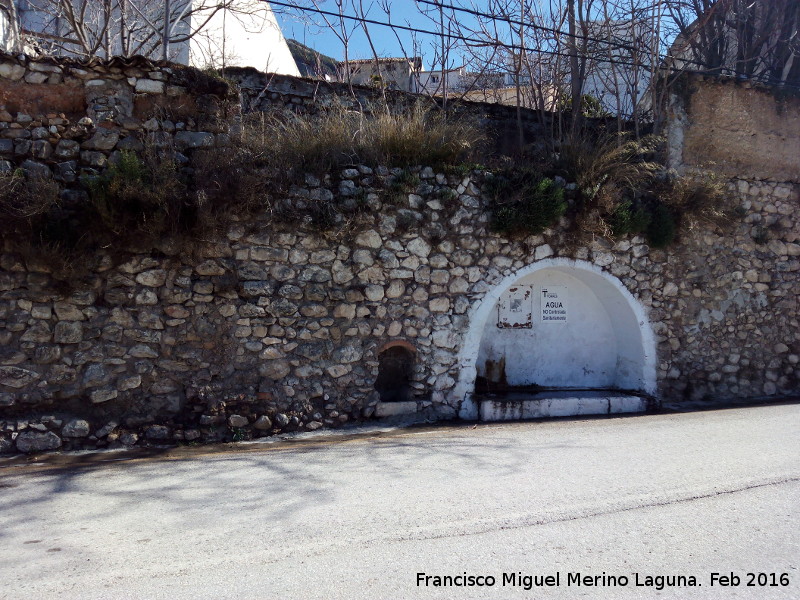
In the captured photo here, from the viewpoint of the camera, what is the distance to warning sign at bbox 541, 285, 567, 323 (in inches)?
360

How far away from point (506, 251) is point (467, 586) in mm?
5418

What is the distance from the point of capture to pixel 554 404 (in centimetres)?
824

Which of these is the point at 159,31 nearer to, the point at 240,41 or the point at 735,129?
the point at 240,41

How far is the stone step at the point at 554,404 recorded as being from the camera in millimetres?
7988

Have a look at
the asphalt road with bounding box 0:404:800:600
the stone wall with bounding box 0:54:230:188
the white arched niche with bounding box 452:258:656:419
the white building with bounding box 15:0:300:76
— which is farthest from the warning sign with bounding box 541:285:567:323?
the white building with bounding box 15:0:300:76

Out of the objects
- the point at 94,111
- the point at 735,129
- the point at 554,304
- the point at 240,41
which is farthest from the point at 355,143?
the point at 240,41

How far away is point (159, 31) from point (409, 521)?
9.70m

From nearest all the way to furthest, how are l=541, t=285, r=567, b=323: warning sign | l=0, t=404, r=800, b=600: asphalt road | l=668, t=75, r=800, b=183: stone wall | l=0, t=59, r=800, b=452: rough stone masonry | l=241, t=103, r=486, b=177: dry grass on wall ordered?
l=0, t=404, r=800, b=600: asphalt road, l=0, t=59, r=800, b=452: rough stone masonry, l=241, t=103, r=486, b=177: dry grass on wall, l=541, t=285, r=567, b=323: warning sign, l=668, t=75, r=800, b=183: stone wall

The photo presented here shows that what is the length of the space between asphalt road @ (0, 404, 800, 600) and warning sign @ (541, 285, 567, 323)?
293 cm

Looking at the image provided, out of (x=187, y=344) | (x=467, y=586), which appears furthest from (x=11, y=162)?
(x=467, y=586)

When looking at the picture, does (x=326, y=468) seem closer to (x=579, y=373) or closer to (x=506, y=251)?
(x=506, y=251)

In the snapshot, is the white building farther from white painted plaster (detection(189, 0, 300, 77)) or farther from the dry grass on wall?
the dry grass on wall

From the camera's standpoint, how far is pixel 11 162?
6336mm

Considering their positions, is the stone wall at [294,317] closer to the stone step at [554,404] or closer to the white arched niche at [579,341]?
the white arched niche at [579,341]
